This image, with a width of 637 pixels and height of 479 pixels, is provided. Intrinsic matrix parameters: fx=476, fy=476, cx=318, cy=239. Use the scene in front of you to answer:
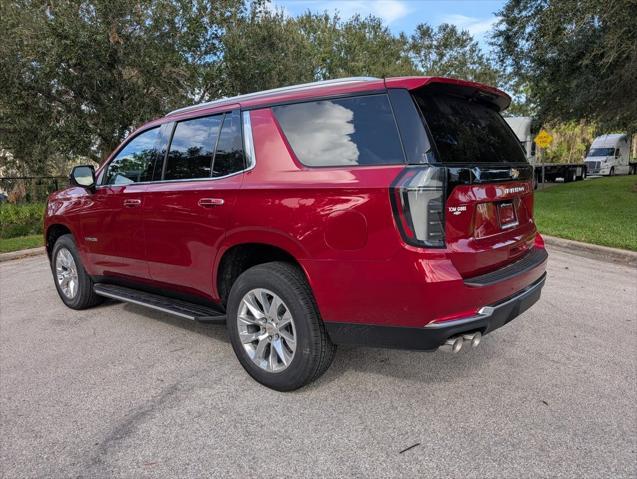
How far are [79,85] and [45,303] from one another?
9749mm

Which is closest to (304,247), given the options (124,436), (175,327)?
(124,436)

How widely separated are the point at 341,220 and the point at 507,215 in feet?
3.91

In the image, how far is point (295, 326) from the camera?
9.78 feet

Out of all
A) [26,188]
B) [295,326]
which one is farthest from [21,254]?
[295,326]

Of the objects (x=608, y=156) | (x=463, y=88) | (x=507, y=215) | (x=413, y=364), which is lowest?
(x=413, y=364)

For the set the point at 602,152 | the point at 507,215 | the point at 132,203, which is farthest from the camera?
the point at 602,152

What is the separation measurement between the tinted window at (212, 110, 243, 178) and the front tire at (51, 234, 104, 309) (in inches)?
94.9

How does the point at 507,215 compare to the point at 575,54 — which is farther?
the point at 575,54

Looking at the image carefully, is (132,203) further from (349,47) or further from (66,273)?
(349,47)

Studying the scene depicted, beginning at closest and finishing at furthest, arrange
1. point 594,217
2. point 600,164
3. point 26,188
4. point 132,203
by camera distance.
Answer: point 132,203 → point 594,217 → point 26,188 → point 600,164

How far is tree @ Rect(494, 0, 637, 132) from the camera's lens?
10415 millimetres

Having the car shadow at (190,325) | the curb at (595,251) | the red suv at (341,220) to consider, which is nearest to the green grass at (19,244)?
the car shadow at (190,325)

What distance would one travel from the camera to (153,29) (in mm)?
13555

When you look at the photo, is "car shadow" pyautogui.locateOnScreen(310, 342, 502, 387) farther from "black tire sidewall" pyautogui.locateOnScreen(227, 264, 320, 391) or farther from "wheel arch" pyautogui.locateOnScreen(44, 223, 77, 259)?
"wheel arch" pyautogui.locateOnScreen(44, 223, 77, 259)
